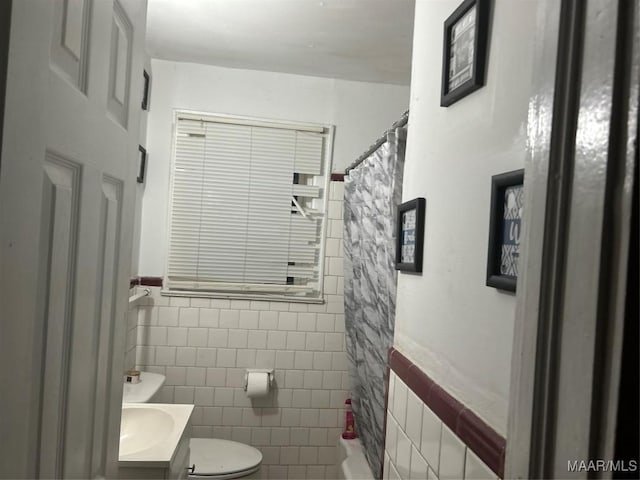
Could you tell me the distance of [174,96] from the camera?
2602mm

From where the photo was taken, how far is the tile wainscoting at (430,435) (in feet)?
2.49

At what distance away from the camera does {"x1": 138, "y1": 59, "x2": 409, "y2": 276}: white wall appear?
2.60 meters

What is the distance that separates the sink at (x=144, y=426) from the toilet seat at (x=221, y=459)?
0.43 metres

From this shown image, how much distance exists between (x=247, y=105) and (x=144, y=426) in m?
1.76

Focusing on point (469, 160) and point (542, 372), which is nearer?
point (542, 372)

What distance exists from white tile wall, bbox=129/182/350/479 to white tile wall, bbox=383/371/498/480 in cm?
141

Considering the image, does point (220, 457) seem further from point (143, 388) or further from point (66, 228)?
point (66, 228)

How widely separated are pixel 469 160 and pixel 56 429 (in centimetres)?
86

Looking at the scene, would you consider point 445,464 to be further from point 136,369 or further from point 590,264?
point 136,369

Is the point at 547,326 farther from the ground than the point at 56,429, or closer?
farther from the ground

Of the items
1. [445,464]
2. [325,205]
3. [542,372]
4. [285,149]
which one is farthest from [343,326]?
[542,372]

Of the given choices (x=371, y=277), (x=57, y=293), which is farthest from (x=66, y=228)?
(x=371, y=277)

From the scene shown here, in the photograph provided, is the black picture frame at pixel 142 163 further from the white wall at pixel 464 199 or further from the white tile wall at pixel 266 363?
the white wall at pixel 464 199

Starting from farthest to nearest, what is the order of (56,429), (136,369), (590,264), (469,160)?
1. (136,369)
2. (469,160)
3. (56,429)
4. (590,264)
